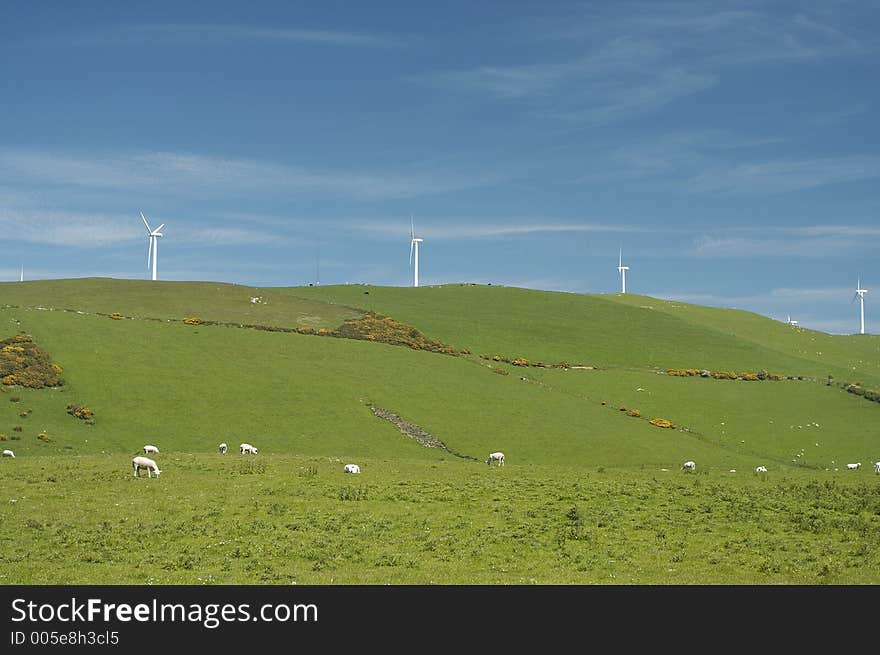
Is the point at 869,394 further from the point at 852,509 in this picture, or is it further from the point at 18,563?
the point at 18,563

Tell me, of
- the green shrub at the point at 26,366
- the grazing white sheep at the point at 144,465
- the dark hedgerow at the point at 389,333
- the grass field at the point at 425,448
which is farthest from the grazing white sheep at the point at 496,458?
the dark hedgerow at the point at 389,333

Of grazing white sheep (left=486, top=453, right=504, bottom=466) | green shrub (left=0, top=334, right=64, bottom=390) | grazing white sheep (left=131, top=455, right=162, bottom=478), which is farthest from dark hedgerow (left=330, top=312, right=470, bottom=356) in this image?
grazing white sheep (left=131, top=455, right=162, bottom=478)

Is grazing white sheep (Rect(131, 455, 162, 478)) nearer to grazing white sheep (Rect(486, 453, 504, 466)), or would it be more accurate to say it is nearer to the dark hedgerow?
grazing white sheep (Rect(486, 453, 504, 466))

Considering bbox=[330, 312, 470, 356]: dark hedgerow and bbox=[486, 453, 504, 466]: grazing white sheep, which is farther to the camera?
bbox=[330, 312, 470, 356]: dark hedgerow

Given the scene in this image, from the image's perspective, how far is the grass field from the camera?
28.6 meters

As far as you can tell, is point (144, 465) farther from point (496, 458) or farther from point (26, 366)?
point (26, 366)

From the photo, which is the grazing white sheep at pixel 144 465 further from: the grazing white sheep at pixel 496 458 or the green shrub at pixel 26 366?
the green shrub at pixel 26 366

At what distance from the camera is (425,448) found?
2618 inches

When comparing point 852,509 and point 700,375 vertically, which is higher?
point 700,375

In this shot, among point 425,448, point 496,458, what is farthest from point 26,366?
point 496,458
